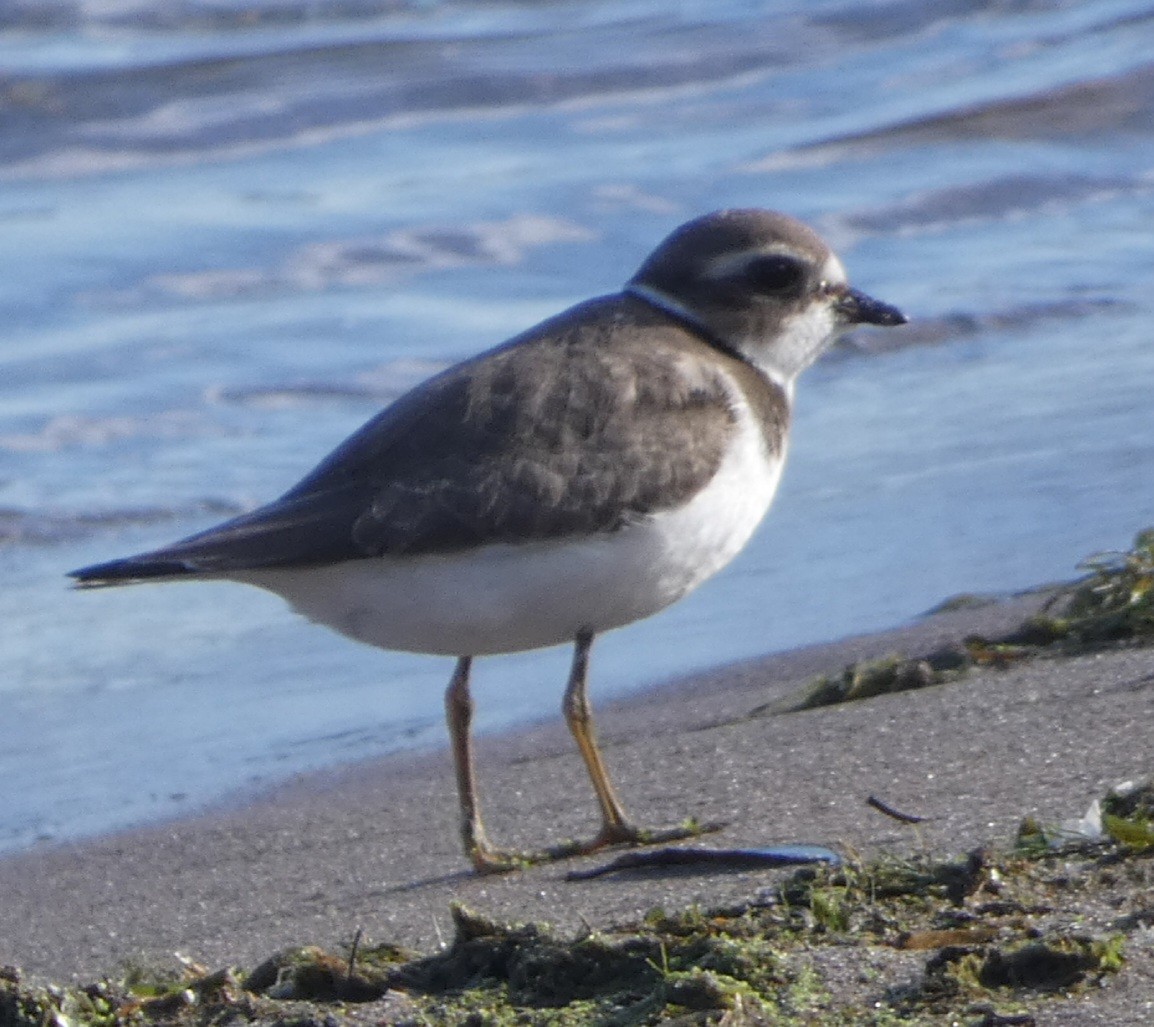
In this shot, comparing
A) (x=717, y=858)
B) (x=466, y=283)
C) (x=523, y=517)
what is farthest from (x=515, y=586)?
(x=466, y=283)

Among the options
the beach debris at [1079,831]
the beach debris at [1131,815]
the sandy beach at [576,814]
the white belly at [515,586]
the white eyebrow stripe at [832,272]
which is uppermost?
the white eyebrow stripe at [832,272]

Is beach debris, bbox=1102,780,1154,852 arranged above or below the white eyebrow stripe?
below

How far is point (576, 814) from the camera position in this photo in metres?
5.08

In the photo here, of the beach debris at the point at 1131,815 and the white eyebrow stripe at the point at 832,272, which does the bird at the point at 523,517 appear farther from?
the beach debris at the point at 1131,815

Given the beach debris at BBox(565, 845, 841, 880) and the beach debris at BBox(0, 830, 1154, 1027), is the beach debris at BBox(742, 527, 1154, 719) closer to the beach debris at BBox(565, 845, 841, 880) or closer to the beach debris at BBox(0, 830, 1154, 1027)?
the beach debris at BBox(565, 845, 841, 880)

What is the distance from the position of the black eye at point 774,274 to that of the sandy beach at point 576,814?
1036 millimetres

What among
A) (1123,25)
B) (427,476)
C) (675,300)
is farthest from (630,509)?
(1123,25)

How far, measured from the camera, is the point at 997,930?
3.31 meters

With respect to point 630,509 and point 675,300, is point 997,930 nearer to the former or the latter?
point 630,509

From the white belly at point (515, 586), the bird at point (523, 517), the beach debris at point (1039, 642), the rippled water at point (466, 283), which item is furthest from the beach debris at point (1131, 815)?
the rippled water at point (466, 283)

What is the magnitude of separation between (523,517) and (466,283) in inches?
301

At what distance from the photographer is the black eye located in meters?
5.38

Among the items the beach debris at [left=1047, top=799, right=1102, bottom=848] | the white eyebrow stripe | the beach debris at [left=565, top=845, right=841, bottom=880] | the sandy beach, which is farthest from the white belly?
the beach debris at [left=1047, top=799, right=1102, bottom=848]

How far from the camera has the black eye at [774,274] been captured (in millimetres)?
5379
